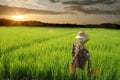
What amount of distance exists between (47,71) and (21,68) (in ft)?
→ 1.22

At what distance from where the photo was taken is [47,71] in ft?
11.7

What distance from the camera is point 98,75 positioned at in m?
3.35

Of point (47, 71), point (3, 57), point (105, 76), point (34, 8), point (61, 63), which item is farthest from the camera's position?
point (34, 8)

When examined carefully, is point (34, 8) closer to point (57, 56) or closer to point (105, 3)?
point (105, 3)

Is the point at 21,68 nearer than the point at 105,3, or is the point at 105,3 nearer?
the point at 21,68

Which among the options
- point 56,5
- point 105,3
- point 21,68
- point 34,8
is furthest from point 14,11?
point 21,68

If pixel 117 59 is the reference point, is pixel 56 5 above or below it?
above

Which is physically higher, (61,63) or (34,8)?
(34,8)

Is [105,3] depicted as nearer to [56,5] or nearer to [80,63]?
[56,5]

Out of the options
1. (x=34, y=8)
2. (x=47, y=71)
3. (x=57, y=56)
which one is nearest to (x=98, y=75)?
(x=47, y=71)

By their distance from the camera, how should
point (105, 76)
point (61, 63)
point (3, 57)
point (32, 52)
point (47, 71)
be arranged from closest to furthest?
point (105, 76) < point (47, 71) < point (61, 63) < point (3, 57) < point (32, 52)

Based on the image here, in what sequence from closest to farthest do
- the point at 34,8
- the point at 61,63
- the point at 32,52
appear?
the point at 61,63 < the point at 32,52 < the point at 34,8

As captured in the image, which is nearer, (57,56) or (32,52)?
(57,56)

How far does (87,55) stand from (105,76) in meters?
0.29
